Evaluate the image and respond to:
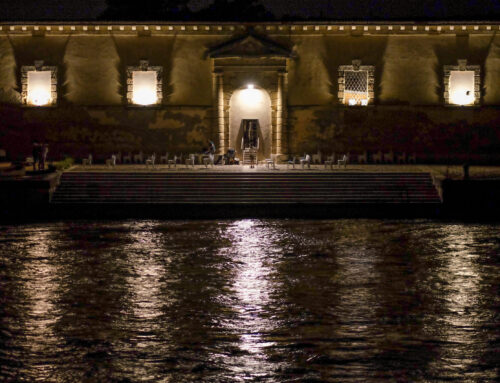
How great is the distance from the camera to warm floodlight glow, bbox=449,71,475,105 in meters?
31.3

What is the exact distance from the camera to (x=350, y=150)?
102 ft

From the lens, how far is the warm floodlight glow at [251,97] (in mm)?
31469

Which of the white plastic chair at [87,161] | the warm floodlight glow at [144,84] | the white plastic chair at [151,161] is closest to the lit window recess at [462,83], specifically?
the warm floodlight glow at [144,84]

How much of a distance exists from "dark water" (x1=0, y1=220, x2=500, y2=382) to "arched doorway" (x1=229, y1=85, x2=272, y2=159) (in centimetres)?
1475

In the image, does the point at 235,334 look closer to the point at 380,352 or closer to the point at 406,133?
the point at 380,352

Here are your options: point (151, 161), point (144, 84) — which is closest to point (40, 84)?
point (144, 84)

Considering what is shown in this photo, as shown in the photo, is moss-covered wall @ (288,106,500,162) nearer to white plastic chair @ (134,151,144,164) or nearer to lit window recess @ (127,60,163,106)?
lit window recess @ (127,60,163,106)

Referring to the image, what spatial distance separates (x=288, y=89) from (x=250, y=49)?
97.7 inches

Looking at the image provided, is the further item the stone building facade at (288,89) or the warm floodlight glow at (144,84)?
the warm floodlight glow at (144,84)

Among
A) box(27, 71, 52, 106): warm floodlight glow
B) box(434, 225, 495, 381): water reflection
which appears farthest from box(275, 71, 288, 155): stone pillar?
box(434, 225, 495, 381): water reflection

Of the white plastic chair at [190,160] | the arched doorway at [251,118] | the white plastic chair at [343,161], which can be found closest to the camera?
the white plastic chair at [343,161]

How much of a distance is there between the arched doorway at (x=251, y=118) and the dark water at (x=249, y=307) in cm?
1475

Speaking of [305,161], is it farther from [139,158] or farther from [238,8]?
[238,8]

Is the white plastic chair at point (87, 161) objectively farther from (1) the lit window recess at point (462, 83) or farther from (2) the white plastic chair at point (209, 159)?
(1) the lit window recess at point (462, 83)
